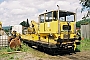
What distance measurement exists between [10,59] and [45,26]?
16.1ft

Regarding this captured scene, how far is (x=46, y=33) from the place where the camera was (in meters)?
14.2

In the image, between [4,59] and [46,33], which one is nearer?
[4,59]

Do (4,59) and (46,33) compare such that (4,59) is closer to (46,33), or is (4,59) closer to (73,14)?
(46,33)

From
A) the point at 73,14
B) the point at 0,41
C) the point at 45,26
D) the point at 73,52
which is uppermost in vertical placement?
the point at 73,14

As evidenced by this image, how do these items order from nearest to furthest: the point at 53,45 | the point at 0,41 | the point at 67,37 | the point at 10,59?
the point at 10,59, the point at 53,45, the point at 67,37, the point at 0,41

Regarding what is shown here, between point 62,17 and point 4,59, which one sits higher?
point 62,17

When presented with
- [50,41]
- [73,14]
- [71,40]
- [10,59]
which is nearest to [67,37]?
[71,40]

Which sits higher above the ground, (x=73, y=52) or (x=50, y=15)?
(x=50, y=15)

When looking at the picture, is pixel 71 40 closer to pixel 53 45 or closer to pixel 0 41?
pixel 53 45

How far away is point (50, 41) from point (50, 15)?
208cm

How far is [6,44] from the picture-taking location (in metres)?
14.4

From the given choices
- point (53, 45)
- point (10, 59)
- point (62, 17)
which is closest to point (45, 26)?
point (62, 17)

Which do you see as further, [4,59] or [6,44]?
[6,44]

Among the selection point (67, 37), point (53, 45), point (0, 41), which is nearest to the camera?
point (53, 45)
